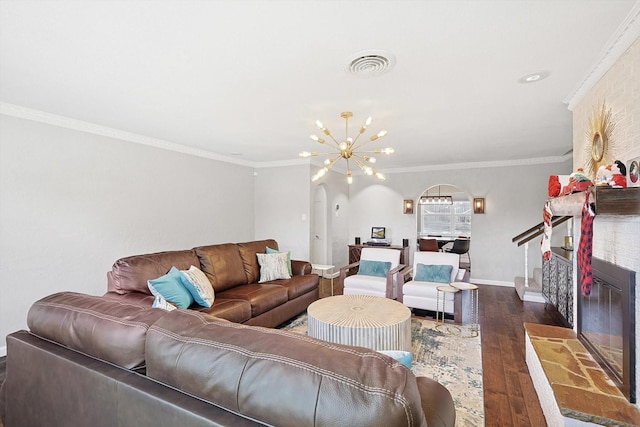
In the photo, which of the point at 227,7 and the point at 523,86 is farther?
the point at 523,86

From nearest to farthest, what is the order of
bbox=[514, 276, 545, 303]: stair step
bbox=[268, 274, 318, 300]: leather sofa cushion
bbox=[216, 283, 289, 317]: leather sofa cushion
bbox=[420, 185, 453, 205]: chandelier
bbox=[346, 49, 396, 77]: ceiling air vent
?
1. bbox=[346, 49, 396, 77]: ceiling air vent
2. bbox=[216, 283, 289, 317]: leather sofa cushion
3. bbox=[268, 274, 318, 300]: leather sofa cushion
4. bbox=[514, 276, 545, 303]: stair step
5. bbox=[420, 185, 453, 205]: chandelier

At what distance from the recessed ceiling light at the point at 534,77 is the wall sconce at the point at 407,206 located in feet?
14.7

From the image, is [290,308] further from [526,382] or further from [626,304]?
[626,304]

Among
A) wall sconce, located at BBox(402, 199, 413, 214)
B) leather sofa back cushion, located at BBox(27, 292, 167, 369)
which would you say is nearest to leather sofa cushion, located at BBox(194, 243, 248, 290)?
leather sofa back cushion, located at BBox(27, 292, 167, 369)

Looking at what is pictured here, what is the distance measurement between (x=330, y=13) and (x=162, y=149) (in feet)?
12.3

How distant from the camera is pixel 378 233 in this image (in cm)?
713

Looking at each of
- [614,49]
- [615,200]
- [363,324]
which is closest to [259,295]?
[363,324]

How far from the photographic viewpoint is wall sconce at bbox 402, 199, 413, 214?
686 cm

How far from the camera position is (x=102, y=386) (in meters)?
1.15

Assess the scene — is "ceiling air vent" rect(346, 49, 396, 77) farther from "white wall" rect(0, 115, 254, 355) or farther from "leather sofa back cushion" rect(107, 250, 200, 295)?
"white wall" rect(0, 115, 254, 355)

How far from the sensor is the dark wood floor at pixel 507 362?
7.08 ft

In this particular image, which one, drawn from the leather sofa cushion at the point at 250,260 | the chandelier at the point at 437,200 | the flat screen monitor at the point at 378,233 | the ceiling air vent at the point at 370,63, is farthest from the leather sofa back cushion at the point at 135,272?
the chandelier at the point at 437,200

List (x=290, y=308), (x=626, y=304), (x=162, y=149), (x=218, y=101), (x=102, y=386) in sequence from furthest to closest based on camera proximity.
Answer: (x=162, y=149), (x=290, y=308), (x=218, y=101), (x=626, y=304), (x=102, y=386)

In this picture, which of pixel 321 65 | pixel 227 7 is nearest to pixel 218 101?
pixel 321 65
